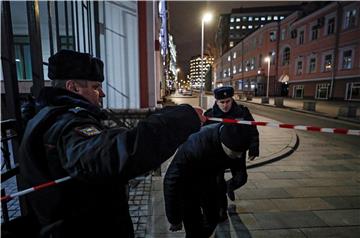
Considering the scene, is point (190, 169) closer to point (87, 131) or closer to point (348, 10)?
point (87, 131)

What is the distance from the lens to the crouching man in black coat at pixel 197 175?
2.22m

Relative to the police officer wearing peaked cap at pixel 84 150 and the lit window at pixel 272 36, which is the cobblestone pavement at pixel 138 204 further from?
the lit window at pixel 272 36

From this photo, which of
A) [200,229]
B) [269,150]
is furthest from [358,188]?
[200,229]

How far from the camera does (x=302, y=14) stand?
1357 inches

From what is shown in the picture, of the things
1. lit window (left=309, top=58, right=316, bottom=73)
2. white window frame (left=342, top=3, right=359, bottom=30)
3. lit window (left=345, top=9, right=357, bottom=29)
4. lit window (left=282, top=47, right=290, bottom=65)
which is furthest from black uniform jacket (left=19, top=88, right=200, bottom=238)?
lit window (left=282, top=47, right=290, bottom=65)

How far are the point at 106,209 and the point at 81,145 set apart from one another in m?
0.49

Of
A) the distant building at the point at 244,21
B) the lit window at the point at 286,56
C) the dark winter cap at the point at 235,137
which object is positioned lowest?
the dark winter cap at the point at 235,137

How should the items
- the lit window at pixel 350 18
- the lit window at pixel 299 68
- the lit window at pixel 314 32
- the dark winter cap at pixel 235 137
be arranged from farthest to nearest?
the lit window at pixel 299 68 → the lit window at pixel 314 32 → the lit window at pixel 350 18 → the dark winter cap at pixel 235 137

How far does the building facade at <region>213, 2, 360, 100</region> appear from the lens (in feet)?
81.3

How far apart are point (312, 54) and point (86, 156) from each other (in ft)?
118

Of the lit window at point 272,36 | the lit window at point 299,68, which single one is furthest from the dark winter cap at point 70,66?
the lit window at point 272,36

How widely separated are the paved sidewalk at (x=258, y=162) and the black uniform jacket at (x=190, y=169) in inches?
35.8

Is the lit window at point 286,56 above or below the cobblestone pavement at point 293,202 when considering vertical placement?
above

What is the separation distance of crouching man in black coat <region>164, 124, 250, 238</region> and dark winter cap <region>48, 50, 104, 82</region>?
4.29 ft
